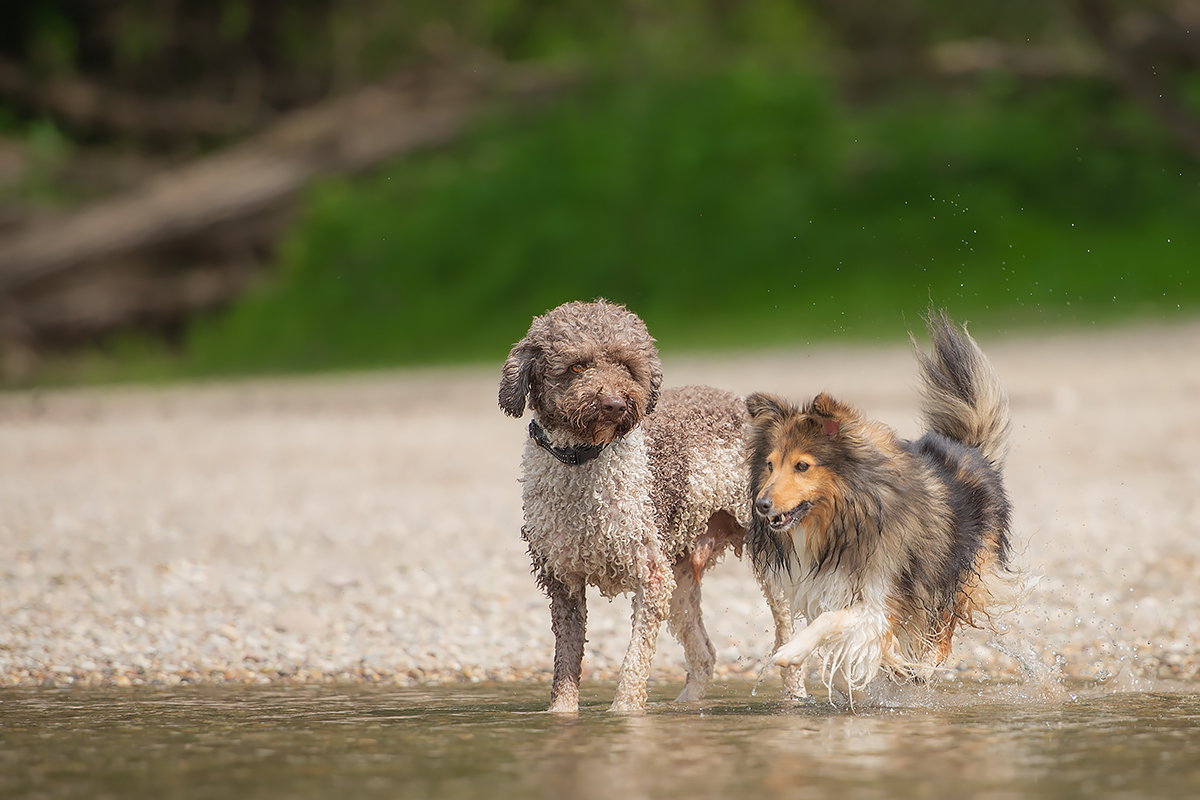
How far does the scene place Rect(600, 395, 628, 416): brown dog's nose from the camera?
5742mm

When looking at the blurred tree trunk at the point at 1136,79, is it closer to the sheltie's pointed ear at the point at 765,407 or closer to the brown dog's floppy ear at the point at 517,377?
the sheltie's pointed ear at the point at 765,407

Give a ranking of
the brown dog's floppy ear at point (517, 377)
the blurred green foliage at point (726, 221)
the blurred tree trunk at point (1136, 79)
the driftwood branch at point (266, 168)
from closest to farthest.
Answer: the brown dog's floppy ear at point (517, 377), the blurred tree trunk at point (1136, 79), the blurred green foliage at point (726, 221), the driftwood branch at point (266, 168)

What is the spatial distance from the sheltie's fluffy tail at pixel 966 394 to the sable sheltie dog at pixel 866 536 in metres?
0.39

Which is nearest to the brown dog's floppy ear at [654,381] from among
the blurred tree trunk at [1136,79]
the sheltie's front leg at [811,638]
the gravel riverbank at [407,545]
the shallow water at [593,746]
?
the sheltie's front leg at [811,638]

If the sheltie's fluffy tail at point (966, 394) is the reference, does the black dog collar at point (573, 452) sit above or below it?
below

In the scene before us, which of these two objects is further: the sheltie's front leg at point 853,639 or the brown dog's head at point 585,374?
the sheltie's front leg at point 853,639

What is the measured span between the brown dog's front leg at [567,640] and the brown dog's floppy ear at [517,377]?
2.53ft

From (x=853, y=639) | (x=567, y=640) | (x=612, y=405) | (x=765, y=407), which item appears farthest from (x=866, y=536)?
(x=567, y=640)

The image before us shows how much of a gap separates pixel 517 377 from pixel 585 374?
0.96ft

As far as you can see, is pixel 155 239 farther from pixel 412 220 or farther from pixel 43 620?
pixel 43 620

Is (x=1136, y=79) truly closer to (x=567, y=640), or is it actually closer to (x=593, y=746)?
(x=567, y=640)

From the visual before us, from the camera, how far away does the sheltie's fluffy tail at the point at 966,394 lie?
6.91 m

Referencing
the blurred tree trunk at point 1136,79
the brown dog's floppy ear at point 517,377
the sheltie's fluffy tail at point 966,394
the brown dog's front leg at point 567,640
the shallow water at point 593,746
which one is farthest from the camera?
the blurred tree trunk at point 1136,79

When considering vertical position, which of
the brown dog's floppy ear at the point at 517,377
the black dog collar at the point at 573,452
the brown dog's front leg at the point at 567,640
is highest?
the brown dog's floppy ear at the point at 517,377
